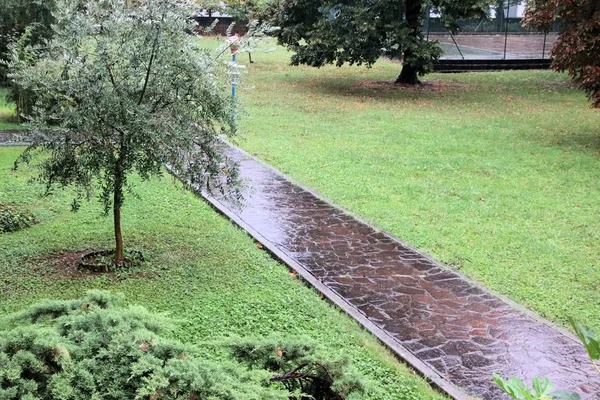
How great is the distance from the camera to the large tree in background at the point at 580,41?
13336mm

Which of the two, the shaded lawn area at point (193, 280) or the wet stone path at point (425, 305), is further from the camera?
the shaded lawn area at point (193, 280)

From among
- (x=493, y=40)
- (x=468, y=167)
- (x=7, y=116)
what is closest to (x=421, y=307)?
(x=468, y=167)

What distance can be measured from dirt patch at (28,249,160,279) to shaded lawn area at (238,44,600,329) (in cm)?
209

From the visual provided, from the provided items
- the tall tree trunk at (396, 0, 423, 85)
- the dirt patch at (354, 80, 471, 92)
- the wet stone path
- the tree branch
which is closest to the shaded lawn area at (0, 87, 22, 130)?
the wet stone path

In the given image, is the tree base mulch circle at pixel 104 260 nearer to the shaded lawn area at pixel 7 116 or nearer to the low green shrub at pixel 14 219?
the low green shrub at pixel 14 219

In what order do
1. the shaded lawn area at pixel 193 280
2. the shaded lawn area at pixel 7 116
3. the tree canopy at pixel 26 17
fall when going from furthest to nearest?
the shaded lawn area at pixel 7 116 → the tree canopy at pixel 26 17 → the shaded lawn area at pixel 193 280

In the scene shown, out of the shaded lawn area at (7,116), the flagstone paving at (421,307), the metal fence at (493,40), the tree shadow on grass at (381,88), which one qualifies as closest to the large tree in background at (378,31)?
the tree shadow on grass at (381,88)

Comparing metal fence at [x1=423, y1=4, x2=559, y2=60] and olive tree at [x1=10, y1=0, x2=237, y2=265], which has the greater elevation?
metal fence at [x1=423, y1=4, x2=559, y2=60]

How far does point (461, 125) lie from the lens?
16.0m

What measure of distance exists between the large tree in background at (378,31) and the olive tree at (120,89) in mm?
13515

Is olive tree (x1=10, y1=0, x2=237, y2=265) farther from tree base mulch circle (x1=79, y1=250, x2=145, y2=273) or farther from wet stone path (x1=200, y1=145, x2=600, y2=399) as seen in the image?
wet stone path (x1=200, y1=145, x2=600, y2=399)

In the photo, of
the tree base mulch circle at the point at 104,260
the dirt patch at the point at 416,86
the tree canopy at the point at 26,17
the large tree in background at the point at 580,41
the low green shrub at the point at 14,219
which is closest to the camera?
the tree base mulch circle at the point at 104,260

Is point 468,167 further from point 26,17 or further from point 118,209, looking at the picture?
point 26,17

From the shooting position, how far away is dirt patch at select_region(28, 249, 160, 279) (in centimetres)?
695
